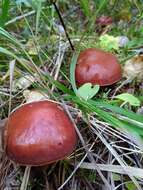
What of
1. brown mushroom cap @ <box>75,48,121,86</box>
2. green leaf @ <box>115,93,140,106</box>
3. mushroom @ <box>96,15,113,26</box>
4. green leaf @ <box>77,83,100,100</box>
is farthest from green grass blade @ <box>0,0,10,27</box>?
mushroom @ <box>96,15,113,26</box>

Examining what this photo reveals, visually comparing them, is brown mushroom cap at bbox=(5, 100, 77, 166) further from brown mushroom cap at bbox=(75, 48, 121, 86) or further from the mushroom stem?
brown mushroom cap at bbox=(75, 48, 121, 86)

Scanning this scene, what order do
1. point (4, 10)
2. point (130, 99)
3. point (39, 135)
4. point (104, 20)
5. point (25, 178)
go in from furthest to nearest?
1. point (104, 20)
2. point (4, 10)
3. point (130, 99)
4. point (25, 178)
5. point (39, 135)

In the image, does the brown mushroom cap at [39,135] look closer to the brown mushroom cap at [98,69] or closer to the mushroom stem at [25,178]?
the mushroom stem at [25,178]

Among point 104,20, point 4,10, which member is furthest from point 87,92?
point 104,20

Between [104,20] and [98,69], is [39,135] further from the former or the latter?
[104,20]

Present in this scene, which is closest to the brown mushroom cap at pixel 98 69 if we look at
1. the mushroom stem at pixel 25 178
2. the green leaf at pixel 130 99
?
the green leaf at pixel 130 99

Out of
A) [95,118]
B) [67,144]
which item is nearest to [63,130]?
[67,144]
